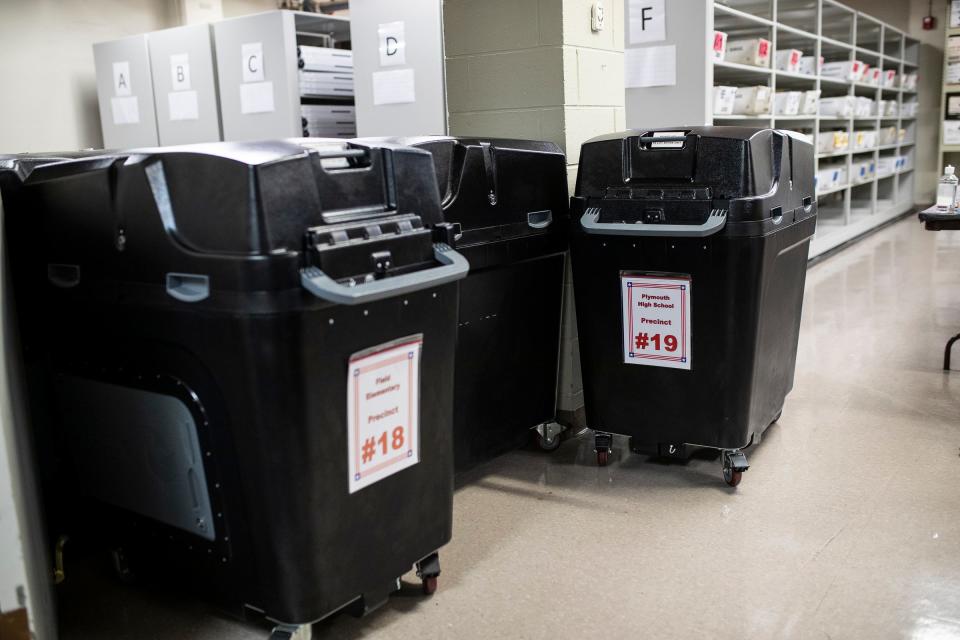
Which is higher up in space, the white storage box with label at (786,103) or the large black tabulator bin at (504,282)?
the white storage box with label at (786,103)

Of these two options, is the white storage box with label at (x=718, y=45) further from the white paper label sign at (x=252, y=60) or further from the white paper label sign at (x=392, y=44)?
the white paper label sign at (x=252, y=60)

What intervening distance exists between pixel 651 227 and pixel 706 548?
85 centimetres

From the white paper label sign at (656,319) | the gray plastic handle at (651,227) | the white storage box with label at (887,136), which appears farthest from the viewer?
the white storage box with label at (887,136)

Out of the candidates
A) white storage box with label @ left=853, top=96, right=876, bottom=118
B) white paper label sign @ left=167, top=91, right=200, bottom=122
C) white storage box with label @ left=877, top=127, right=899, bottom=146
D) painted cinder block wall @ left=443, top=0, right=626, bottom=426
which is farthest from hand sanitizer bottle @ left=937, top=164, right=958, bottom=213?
white storage box with label @ left=877, top=127, right=899, bottom=146

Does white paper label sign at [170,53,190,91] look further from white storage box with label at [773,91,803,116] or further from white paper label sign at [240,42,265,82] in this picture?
white storage box with label at [773,91,803,116]

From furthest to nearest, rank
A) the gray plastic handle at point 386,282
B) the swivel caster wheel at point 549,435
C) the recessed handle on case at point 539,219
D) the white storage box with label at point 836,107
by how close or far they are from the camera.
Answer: the white storage box with label at point 836,107 < the swivel caster wheel at point 549,435 < the recessed handle on case at point 539,219 < the gray plastic handle at point 386,282

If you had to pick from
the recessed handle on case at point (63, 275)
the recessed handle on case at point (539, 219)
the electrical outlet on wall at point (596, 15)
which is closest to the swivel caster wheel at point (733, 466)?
the recessed handle on case at point (539, 219)

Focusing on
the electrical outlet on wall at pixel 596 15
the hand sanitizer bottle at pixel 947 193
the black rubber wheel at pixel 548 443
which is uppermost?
the electrical outlet on wall at pixel 596 15

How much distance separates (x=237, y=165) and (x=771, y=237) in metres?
1.48

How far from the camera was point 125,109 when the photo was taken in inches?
200

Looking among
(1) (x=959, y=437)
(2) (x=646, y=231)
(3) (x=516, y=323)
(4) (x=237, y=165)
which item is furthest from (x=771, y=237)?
(4) (x=237, y=165)

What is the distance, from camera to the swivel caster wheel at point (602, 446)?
2.59 m

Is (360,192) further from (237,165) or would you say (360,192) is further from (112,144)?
(112,144)

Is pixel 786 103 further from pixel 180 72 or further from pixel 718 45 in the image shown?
pixel 180 72
